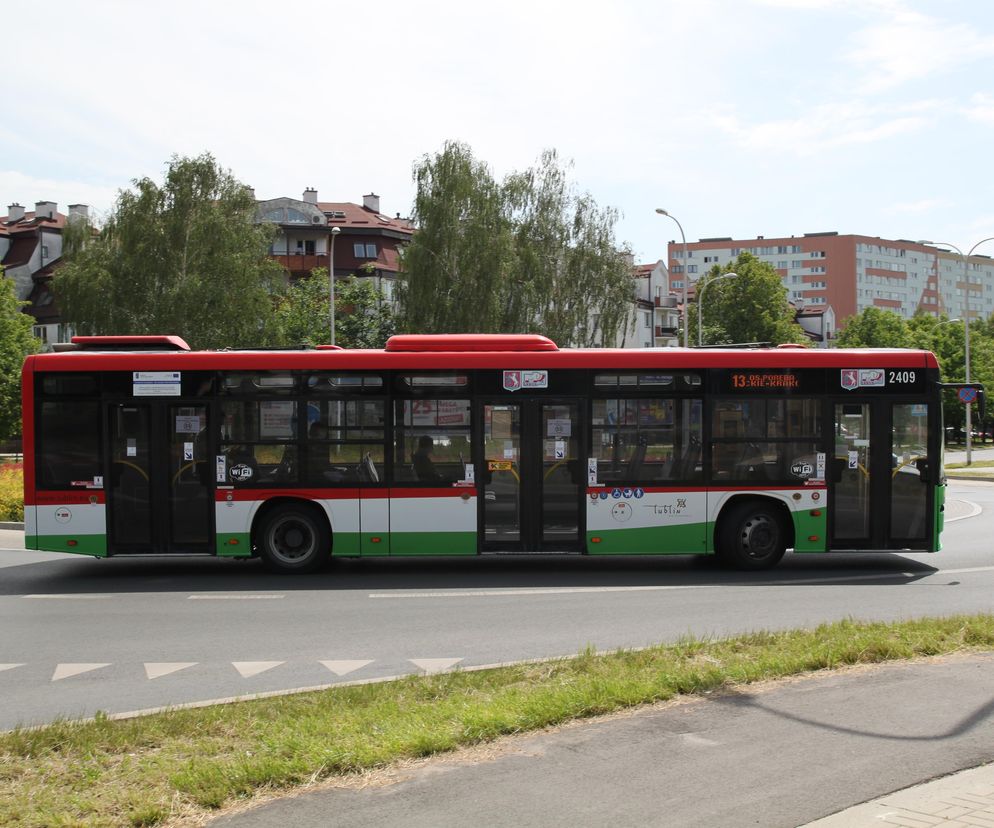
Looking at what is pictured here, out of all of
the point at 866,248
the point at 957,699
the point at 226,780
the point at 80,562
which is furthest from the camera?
the point at 866,248

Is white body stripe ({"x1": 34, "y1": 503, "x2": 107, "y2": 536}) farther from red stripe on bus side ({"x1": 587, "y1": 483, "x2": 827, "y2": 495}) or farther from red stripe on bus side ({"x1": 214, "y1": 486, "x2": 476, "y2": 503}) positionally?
red stripe on bus side ({"x1": 587, "y1": 483, "x2": 827, "y2": 495})

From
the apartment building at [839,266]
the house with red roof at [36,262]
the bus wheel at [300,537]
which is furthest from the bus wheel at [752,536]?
the apartment building at [839,266]

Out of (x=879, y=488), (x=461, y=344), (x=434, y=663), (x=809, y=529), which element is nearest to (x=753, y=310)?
(x=879, y=488)

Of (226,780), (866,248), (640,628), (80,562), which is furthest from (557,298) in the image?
(866,248)

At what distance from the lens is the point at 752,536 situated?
1412cm

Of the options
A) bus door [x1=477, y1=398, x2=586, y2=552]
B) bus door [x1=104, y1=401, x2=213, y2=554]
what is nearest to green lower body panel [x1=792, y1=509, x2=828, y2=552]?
bus door [x1=477, y1=398, x2=586, y2=552]

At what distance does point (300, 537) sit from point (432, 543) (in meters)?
1.68

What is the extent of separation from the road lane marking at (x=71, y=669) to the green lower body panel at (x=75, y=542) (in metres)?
4.92

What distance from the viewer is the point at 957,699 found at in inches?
272

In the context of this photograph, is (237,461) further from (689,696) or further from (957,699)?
(957,699)

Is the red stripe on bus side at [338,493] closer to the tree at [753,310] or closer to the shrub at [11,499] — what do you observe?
the shrub at [11,499]

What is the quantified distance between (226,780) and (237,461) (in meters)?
8.79

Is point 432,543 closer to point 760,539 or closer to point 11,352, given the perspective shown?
point 760,539

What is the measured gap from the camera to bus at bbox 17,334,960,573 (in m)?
13.8
